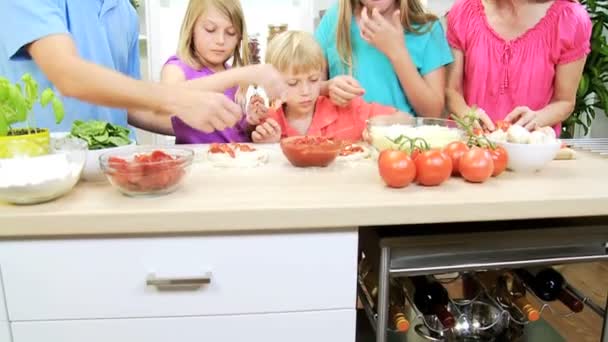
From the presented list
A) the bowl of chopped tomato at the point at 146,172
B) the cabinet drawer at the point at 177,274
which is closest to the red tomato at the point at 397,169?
the cabinet drawer at the point at 177,274

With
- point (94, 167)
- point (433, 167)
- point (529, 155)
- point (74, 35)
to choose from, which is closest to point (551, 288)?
point (529, 155)

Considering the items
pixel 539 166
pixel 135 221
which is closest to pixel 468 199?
pixel 539 166

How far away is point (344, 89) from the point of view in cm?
147

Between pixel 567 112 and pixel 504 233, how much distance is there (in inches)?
32.5

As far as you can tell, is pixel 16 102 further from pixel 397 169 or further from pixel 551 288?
pixel 551 288

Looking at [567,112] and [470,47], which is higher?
[470,47]

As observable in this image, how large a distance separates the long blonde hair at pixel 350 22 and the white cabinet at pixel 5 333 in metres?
1.13

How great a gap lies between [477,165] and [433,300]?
0.32 m

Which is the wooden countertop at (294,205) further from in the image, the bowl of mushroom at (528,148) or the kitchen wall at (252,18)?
the kitchen wall at (252,18)

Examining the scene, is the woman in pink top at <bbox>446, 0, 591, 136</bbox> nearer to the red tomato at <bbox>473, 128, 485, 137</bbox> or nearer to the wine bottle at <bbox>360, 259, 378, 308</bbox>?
the red tomato at <bbox>473, 128, 485, 137</bbox>

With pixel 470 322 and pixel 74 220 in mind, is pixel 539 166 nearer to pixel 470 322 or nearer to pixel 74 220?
pixel 470 322

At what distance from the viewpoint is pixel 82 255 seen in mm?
846

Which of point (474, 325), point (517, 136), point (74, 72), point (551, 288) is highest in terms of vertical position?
point (74, 72)

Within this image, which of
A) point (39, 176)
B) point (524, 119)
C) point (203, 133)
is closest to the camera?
point (39, 176)
